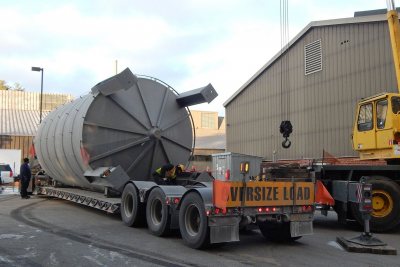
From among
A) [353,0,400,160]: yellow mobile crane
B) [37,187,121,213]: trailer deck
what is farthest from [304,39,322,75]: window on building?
[37,187,121,213]: trailer deck

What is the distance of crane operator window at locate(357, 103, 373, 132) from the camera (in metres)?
12.0

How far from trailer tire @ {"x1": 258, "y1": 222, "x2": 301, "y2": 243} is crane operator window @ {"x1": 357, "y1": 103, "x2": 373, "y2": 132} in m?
4.43

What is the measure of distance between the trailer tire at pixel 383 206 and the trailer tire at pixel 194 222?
4.75 m

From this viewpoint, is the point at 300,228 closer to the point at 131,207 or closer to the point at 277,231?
the point at 277,231

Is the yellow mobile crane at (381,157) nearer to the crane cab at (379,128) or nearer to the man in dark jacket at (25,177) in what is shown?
the crane cab at (379,128)

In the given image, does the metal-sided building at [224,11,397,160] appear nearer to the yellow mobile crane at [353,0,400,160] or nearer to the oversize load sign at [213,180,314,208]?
the yellow mobile crane at [353,0,400,160]

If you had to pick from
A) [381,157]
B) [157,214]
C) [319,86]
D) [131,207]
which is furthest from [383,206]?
[319,86]

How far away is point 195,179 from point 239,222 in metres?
3.43

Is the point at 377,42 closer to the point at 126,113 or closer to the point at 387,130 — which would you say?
the point at 387,130

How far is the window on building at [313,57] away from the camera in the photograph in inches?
1055

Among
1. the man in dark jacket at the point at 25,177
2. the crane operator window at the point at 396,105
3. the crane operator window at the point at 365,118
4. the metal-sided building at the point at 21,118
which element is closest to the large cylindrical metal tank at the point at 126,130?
the crane operator window at the point at 365,118

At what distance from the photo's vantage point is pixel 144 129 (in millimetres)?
12617

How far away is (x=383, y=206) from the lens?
11.2 m

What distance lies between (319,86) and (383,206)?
656 inches
